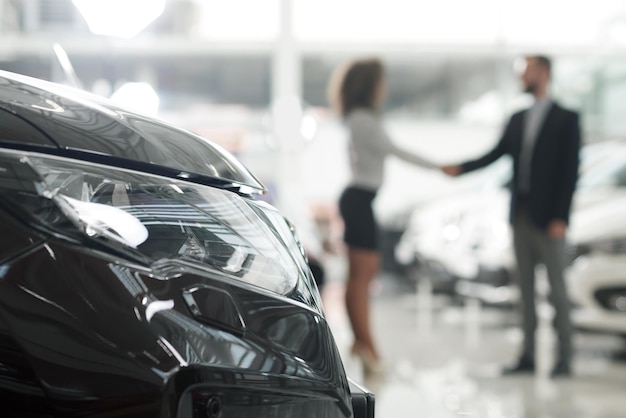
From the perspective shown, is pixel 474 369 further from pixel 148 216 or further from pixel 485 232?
pixel 148 216

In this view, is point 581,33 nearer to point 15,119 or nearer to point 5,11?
Result: point 5,11

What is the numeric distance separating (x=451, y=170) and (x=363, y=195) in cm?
54

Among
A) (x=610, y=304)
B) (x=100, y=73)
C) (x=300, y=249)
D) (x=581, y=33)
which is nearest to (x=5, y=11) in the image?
(x=100, y=73)

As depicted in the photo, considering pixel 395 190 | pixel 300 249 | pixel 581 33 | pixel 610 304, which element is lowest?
pixel 300 249

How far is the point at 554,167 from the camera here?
14.2 feet

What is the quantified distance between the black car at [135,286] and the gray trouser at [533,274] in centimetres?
310

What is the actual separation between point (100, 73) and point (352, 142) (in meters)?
6.41

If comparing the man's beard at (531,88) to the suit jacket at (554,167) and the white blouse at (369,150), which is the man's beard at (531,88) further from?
the white blouse at (369,150)

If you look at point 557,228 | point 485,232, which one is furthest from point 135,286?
point 485,232

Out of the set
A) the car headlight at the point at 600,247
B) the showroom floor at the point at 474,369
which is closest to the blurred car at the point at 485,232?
the car headlight at the point at 600,247

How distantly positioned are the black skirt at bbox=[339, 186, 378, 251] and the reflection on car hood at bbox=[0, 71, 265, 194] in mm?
2893

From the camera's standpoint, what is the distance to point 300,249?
5.17ft

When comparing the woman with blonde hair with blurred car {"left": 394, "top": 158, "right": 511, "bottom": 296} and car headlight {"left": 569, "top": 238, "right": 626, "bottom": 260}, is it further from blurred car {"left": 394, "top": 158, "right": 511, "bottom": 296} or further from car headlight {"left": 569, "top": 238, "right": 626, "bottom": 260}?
blurred car {"left": 394, "top": 158, "right": 511, "bottom": 296}

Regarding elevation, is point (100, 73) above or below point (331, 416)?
above
